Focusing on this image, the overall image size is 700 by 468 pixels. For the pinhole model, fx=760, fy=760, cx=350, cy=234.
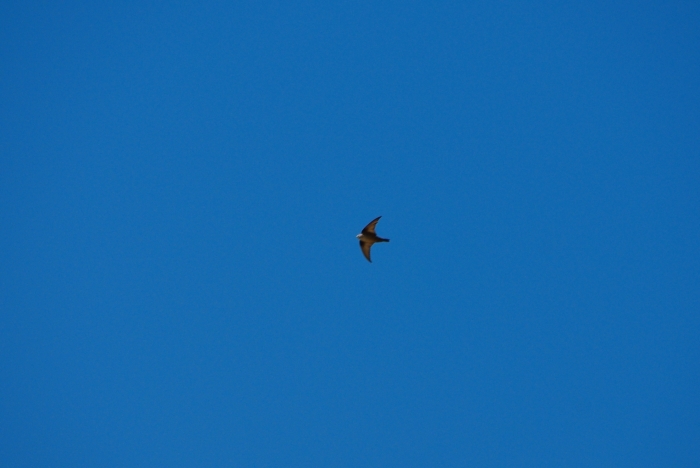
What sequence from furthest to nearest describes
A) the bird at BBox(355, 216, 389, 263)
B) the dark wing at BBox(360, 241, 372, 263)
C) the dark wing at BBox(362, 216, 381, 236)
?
the dark wing at BBox(360, 241, 372, 263) → the bird at BBox(355, 216, 389, 263) → the dark wing at BBox(362, 216, 381, 236)

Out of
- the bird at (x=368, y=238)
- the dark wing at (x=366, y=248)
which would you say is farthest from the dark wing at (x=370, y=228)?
the dark wing at (x=366, y=248)

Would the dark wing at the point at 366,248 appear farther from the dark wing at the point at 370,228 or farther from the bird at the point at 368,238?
the dark wing at the point at 370,228

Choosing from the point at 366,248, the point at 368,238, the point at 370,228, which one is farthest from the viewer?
the point at 366,248

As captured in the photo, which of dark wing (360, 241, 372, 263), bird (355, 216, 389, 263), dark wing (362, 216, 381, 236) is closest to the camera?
dark wing (362, 216, 381, 236)

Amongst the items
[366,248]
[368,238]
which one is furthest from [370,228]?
[366,248]

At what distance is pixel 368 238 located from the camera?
29.0 metres

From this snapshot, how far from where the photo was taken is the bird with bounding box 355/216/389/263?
28.5 m

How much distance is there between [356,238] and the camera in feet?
96.1

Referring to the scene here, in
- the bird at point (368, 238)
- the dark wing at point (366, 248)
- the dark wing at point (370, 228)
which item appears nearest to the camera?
the dark wing at point (370, 228)

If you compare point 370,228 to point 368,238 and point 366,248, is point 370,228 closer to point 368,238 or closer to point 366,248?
point 368,238

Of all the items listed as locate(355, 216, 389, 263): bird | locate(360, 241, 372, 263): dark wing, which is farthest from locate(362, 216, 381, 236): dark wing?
locate(360, 241, 372, 263): dark wing

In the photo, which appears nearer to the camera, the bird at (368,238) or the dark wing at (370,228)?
the dark wing at (370,228)

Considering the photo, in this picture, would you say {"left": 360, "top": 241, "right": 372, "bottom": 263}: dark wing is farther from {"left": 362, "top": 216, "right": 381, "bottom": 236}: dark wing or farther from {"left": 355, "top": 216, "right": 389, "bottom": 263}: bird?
{"left": 362, "top": 216, "right": 381, "bottom": 236}: dark wing

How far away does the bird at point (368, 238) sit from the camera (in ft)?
93.5
